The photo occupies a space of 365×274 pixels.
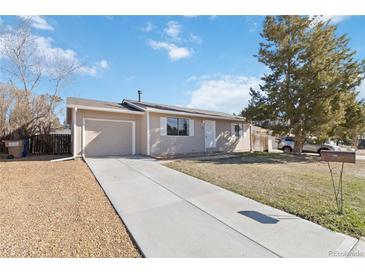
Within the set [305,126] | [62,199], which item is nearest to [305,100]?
[305,126]

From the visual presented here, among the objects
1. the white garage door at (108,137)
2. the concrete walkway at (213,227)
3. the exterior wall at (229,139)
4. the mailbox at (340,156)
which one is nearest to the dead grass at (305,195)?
the concrete walkway at (213,227)

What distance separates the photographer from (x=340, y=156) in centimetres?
363

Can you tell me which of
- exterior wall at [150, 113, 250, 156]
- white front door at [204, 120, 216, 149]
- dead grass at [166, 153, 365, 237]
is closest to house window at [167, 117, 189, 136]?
exterior wall at [150, 113, 250, 156]

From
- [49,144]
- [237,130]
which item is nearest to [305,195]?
[237,130]

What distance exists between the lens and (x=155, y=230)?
304cm

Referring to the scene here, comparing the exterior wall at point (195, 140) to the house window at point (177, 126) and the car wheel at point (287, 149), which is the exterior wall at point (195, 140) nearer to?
the house window at point (177, 126)

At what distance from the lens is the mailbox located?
3545 millimetres

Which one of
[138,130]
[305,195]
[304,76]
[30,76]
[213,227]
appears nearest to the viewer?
[213,227]

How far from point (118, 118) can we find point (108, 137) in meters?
1.27

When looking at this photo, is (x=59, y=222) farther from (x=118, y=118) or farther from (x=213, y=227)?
(x=118, y=118)

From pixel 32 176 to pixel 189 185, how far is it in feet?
17.1

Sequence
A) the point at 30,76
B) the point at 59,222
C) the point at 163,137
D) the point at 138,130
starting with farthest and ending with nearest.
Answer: the point at 30,76, the point at 163,137, the point at 138,130, the point at 59,222

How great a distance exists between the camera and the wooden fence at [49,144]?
13188 mm
